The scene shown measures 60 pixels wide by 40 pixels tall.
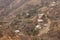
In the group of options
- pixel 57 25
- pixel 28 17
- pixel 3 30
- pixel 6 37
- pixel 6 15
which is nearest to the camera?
pixel 6 37

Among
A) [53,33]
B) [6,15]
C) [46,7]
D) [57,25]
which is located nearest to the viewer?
[53,33]

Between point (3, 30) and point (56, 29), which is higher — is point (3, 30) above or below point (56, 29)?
above

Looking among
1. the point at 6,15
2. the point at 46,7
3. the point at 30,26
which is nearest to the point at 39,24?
the point at 30,26

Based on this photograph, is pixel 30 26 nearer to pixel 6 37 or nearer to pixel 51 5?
pixel 6 37

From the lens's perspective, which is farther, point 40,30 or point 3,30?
point 40,30

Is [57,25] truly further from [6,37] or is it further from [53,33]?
[6,37]

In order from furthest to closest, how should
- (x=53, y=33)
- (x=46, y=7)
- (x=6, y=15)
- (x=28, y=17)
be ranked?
→ 1. (x=6, y=15)
2. (x=46, y=7)
3. (x=28, y=17)
4. (x=53, y=33)

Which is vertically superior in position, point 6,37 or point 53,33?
point 6,37

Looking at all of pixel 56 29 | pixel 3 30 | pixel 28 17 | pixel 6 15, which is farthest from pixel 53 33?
pixel 6 15

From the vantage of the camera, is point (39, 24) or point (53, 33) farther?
point (39, 24)
